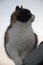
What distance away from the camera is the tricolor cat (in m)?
0.65

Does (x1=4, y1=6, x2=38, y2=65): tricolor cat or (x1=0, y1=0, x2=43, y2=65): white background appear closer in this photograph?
(x1=4, y1=6, x2=38, y2=65): tricolor cat

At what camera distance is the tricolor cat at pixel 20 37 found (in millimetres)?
653

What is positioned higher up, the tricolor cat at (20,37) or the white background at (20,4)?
the tricolor cat at (20,37)

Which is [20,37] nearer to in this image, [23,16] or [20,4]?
[23,16]

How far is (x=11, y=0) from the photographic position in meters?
1.63

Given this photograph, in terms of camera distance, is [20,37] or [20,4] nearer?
[20,37]

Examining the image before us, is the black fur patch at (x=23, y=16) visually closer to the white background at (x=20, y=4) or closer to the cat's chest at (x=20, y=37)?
the cat's chest at (x=20, y=37)

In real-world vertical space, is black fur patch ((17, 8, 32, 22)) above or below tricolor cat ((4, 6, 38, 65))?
above

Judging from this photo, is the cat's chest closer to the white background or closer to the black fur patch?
the black fur patch

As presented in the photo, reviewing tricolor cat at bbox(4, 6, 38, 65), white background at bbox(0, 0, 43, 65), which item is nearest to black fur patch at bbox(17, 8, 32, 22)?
tricolor cat at bbox(4, 6, 38, 65)

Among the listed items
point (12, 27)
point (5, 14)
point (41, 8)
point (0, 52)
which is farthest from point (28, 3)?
point (12, 27)

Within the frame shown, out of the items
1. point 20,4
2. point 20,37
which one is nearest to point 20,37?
point 20,37

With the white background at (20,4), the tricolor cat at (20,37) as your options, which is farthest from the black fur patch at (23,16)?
the white background at (20,4)

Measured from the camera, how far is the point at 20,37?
2.14 ft
